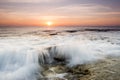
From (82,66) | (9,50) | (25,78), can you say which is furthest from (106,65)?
(9,50)

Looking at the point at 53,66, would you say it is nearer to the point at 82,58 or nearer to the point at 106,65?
the point at 82,58

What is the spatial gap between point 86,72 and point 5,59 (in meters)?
5.12

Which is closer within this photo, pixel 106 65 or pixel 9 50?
pixel 106 65

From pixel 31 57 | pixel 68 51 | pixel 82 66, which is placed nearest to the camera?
pixel 82 66

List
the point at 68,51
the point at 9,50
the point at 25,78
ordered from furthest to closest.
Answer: the point at 68,51
the point at 9,50
the point at 25,78

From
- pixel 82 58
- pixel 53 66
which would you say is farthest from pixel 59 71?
pixel 82 58

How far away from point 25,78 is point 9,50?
3888mm

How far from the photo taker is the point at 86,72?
24.3 ft

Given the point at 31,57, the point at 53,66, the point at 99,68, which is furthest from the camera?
the point at 31,57

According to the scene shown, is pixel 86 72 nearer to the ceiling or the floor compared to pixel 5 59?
nearer to the floor

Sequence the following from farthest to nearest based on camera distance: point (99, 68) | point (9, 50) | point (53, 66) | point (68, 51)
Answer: point (68, 51)
point (9, 50)
point (53, 66)
point (99, 68)

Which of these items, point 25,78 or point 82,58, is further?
point 82,58

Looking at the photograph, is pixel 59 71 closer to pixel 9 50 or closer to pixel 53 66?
pixel 53 66

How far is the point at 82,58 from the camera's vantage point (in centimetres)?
997
